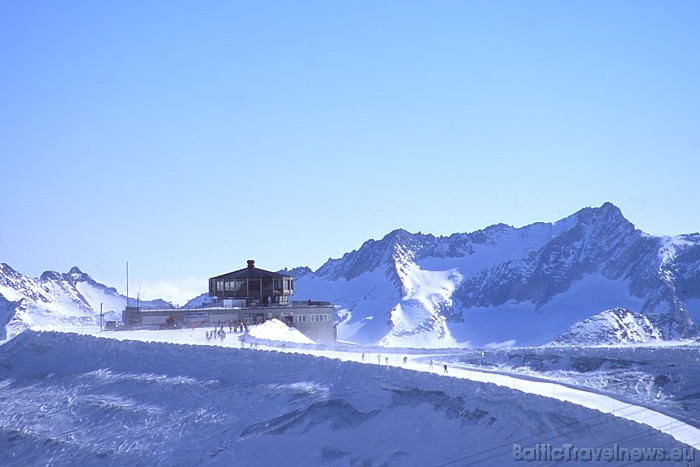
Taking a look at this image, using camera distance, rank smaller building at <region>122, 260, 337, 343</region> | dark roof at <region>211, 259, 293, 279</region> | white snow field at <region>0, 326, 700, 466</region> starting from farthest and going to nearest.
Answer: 1. dark roof at <region>211, 259, 293, 279</region>
2. smaller building at <region>122, 260, 337, 343</region>
3. white snow field at <region>0, 326, 700, 466</region>

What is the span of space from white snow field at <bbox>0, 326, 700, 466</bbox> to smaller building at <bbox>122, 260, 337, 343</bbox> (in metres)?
14.8

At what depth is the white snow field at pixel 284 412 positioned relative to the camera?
48750 millimetres

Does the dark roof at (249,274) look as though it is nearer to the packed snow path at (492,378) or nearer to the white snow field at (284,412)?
the packed snow path at (492,378)

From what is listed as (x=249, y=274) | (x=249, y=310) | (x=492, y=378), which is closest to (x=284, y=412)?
(x=492, y=378)

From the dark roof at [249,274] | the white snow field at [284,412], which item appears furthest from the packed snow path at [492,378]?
the dark roof at [249,274]

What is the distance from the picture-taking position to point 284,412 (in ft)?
195

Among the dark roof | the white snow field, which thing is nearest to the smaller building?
the dark roof

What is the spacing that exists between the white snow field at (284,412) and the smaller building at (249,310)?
14843 mm

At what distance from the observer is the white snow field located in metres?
48.8

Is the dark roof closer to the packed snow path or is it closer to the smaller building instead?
the smaller building

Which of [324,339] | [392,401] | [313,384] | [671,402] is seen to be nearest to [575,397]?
[671,402]

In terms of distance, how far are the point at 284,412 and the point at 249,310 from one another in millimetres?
38821

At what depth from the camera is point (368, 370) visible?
60562 mm

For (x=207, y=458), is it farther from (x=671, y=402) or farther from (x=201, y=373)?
(x=671, y=402)
